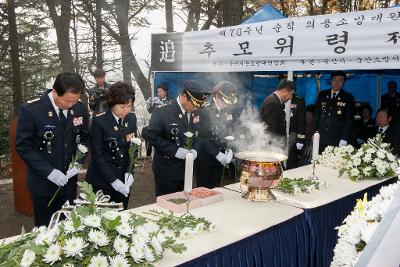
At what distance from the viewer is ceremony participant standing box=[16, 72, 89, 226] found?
3.12 metres

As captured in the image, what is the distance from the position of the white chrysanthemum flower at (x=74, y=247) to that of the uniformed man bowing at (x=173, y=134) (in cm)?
220

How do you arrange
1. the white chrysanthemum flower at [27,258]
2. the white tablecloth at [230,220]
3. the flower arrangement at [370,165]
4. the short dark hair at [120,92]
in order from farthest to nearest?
the flower arrangement at [370,165], the short dark hair at [120,92], the white tablecloth at [230,220], the white chrysanthemum flower at [27,258]

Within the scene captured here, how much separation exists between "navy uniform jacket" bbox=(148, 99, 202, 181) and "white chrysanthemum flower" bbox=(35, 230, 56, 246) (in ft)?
7.11

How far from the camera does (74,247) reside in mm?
1751

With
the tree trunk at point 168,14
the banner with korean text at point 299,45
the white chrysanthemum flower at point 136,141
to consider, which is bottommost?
the white chrysanthemum flower at point 136,141

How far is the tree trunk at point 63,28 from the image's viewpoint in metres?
11.7

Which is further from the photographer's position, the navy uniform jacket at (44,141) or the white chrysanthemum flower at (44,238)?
the navy uniform jacket at (44,141)

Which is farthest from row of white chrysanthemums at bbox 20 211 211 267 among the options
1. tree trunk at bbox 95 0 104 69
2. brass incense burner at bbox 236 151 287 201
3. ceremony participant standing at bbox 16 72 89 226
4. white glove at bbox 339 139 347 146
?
tree trunk at bbox 95 0 104 69

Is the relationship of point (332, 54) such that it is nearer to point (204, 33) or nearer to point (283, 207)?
point (204, 33)

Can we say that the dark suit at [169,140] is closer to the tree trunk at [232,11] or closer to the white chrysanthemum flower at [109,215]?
the white chrysanthemum flower at [109,215]

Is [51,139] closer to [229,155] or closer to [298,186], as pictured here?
[229,155]

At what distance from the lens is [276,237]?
2.83 metres

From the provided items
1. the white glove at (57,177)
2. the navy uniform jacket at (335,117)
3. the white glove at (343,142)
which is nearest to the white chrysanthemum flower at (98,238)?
the white glove at (57,177)

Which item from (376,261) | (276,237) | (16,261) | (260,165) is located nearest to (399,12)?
(260,165)
